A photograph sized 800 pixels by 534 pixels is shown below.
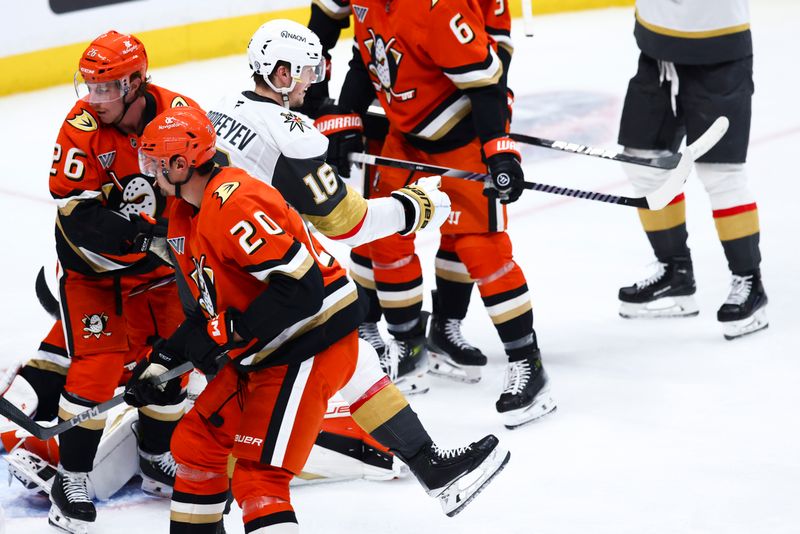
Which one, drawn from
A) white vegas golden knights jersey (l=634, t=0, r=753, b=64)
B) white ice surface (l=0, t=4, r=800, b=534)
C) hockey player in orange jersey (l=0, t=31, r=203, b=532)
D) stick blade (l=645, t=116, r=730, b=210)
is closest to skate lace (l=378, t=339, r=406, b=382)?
white ice surface (l=0, t=4, r=800, b=534)

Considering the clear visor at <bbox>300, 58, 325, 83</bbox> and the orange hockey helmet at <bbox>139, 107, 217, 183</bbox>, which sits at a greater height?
the orange hockey helmet at <bbox>139, 107, 217, 183</bbox>

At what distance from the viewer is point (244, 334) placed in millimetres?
2219

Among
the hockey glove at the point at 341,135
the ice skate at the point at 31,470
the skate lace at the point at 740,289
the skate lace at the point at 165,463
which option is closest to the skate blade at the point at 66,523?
the ice skate at the point at 31,470

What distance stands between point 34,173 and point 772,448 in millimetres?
3620

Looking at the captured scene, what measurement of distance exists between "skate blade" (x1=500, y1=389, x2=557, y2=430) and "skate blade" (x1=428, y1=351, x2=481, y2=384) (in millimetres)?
264

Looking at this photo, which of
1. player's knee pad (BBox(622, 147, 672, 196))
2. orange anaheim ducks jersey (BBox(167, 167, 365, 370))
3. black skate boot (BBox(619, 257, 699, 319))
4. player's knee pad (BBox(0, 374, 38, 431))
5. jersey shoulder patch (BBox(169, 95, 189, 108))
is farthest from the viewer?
black skate boot (BBox(619, 257, 699, 319))

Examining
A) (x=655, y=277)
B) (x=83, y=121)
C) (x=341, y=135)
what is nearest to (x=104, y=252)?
(x=83, y=121)

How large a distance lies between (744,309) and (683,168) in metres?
0.53

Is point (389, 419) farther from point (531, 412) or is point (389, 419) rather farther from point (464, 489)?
point (531, 412)

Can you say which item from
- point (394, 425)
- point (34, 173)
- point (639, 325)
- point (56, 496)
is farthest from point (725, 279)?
point (34, 173)

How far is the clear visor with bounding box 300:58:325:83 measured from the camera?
2.61 meters

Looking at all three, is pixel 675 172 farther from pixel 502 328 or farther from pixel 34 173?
pixel 34 173

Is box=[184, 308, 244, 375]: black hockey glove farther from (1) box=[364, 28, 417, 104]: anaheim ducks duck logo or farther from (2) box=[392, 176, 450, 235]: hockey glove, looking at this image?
(1) box=[364, 28, 417, 104]: anaheim ducks duck logo

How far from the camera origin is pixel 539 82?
21.3ft
